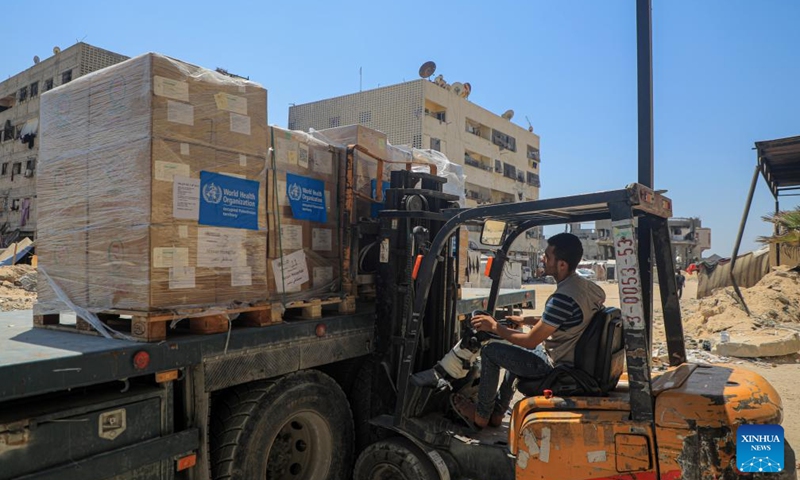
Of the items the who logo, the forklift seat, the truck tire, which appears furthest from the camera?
the truck tire

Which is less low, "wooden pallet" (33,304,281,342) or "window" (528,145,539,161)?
"window" (528,145,539,161)

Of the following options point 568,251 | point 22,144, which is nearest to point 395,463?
point 568,251

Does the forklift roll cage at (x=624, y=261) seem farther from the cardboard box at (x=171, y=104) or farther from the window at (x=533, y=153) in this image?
the window at (x=533, y=153)

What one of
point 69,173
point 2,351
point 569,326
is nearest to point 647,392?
point 569,326

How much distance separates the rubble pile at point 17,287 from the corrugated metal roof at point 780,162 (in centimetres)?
1840

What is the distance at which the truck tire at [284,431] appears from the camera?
3643 millimetres

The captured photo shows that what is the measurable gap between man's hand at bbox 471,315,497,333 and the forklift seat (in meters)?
0.47

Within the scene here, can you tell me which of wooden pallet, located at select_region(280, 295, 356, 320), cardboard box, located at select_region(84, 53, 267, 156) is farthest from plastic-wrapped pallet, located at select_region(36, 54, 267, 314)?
wooden pallet, located at select_region(280, 295, 356, 320)

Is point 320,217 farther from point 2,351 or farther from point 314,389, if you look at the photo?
point 2,351

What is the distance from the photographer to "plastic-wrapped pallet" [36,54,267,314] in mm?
3221

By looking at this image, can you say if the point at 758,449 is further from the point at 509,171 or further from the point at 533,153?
the point at 533,153

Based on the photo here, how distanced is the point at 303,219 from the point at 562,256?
6.23 ft

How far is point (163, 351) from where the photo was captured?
10.2 feet

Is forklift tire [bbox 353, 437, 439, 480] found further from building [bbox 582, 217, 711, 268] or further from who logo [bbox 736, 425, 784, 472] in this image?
building [bbox 582, 217, 711, 268]
